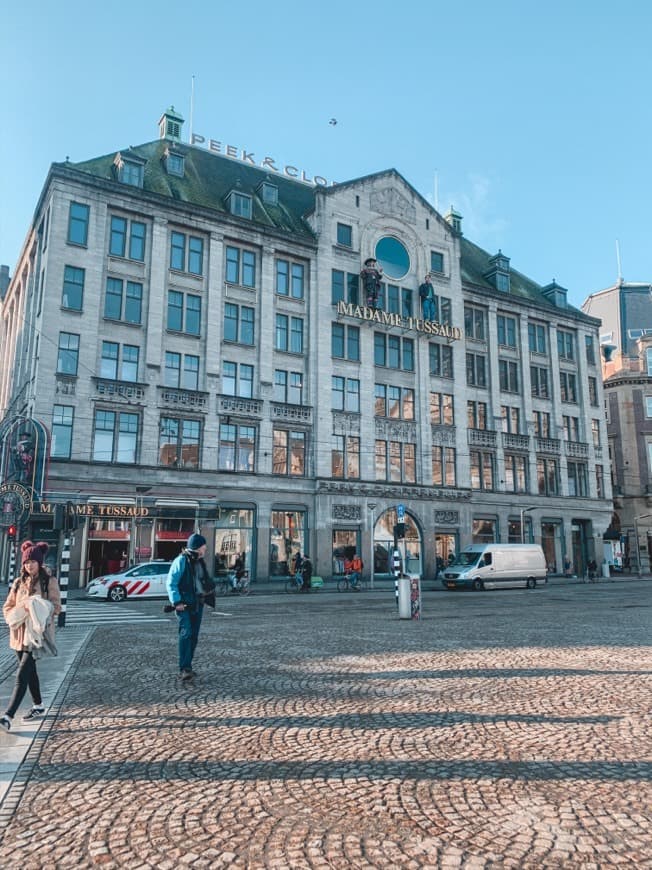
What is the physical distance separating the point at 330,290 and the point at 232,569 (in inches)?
710

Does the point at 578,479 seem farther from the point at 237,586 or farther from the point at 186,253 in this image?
the point at 186,253

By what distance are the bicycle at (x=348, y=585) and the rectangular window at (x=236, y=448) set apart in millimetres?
7767

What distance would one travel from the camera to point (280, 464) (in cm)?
3659

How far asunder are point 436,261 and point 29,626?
140 ft

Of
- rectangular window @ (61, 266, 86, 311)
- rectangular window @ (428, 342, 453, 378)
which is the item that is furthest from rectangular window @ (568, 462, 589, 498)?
rectangular window @ (61, 266, 86, 311)

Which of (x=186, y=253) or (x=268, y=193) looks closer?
(x=186, y=253)

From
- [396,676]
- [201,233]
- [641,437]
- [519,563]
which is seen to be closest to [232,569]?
[519,563]

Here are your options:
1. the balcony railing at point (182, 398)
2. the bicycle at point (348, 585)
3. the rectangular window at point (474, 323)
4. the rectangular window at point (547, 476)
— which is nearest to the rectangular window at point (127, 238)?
the balcony railing at point (182, 398)

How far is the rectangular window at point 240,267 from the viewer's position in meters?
37.2

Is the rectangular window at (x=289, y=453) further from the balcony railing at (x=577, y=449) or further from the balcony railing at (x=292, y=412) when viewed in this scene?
the balcony railing at (x=577, y=449)

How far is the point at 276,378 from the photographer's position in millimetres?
37594

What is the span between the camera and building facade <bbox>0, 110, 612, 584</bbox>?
31734 mm

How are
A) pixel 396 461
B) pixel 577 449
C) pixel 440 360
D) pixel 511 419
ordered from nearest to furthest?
pixel 396 461 → pixel 440 360 → pixel 511 419 → pixel 577 449

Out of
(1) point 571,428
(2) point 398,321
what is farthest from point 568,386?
(2) point 398,321
